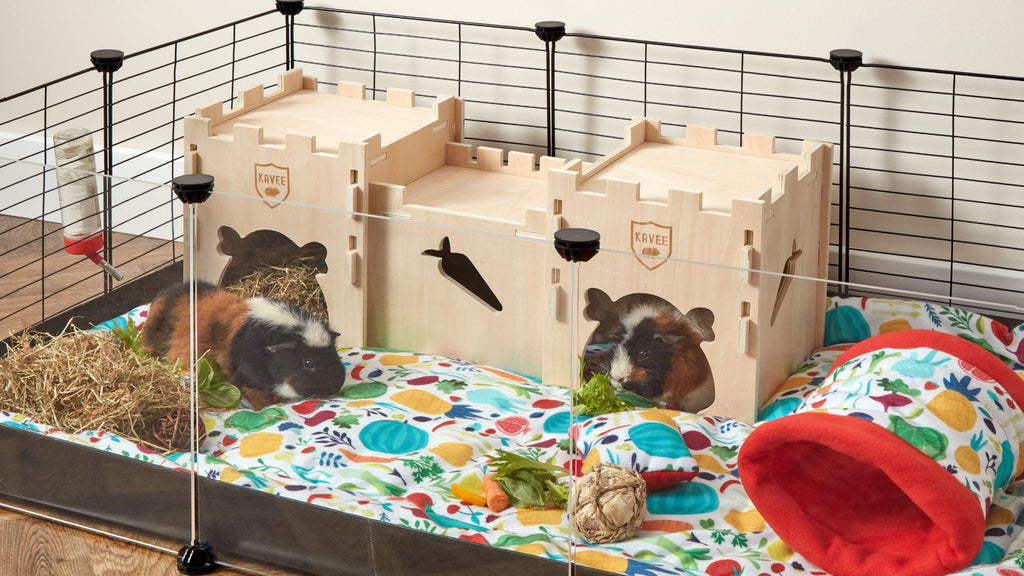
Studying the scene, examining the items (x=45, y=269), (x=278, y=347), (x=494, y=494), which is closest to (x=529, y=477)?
(x=494, y=494)

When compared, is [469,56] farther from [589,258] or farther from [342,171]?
[589,258]

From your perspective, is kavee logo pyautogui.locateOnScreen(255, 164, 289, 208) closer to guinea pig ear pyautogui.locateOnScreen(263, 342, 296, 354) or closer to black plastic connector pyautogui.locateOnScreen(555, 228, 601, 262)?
guinea pig ear pyautogui.locateOnScreen(263, 342, 296, 354)

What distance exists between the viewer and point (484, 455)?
1.47m

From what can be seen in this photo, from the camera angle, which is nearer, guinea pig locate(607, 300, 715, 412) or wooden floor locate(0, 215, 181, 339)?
guinea pig locate(607, 300, 715, 412)

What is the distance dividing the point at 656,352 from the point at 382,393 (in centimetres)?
33

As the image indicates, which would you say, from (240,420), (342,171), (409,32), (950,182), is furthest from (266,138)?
(950,182)

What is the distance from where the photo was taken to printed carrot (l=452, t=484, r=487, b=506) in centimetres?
147

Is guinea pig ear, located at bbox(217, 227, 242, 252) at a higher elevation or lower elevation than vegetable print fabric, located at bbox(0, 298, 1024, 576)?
higher

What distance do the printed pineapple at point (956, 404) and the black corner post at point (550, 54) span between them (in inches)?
46.4

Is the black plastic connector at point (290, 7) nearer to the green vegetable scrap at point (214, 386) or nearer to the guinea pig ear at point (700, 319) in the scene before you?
the green vegetable scrap at point (214, 386)

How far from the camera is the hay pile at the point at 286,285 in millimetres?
1547

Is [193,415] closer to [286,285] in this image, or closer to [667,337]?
[286,285]

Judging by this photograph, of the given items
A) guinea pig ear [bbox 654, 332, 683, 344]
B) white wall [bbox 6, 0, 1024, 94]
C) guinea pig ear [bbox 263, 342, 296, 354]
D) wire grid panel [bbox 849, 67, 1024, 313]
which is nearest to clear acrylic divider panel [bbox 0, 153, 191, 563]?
guinea pig ear [bbox 263, 342, 296, 354]

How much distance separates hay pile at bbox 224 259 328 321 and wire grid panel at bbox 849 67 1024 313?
3.94 ft
